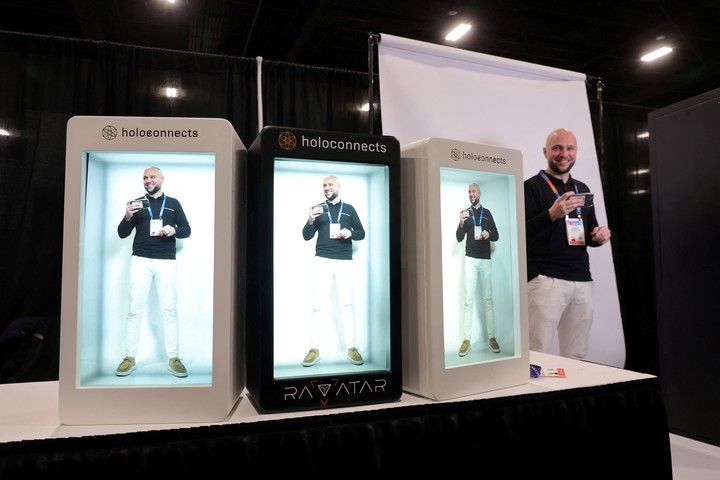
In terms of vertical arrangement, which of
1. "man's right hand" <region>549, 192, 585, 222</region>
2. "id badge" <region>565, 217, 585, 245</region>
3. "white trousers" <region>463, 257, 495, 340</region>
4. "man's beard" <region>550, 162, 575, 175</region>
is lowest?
"white trousers" <region>463, 257, 495, 340</region>

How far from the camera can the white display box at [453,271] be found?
1037mm

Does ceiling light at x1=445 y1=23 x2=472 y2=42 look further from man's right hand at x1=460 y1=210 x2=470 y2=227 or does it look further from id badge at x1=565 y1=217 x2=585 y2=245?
man's right hand at x1=460 y1=210 x2=470 y2=227

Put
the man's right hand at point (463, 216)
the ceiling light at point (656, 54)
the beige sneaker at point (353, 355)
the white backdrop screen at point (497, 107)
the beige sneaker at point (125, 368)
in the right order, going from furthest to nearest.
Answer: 1. the ceiling light at point (656, 54)
2. the white backdrop screen at point (497, 107)
3. the man's right hand at point (463, 216)
4. the beige sneaker at point (353, 355)
5. the beige sneaker at point (125, 368)

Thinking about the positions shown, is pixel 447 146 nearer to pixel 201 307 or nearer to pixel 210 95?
pixel 201 307

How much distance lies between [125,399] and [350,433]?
416 mm

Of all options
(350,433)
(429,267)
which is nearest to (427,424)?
(350,433)

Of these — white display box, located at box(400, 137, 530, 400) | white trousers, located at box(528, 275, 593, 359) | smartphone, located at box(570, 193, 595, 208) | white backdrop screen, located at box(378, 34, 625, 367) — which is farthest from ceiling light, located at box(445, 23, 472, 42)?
white display box, located at box(400, 137, 530, 400)

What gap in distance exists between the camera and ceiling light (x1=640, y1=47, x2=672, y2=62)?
5569 millimetres

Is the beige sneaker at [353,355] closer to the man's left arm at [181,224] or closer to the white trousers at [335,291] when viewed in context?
the white trousers at [335,291]

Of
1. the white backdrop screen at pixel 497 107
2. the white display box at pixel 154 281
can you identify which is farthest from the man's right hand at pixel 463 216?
the white backdrop screen at pixel 497 107

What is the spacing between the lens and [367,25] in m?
4.95

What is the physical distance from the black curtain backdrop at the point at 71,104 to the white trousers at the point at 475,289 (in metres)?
2.61

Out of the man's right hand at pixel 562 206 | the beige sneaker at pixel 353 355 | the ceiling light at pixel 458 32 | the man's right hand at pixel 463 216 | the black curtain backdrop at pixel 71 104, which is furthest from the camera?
the ceiling light at pixel 458 32

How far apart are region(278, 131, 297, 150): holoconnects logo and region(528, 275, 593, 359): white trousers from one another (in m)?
2.40
